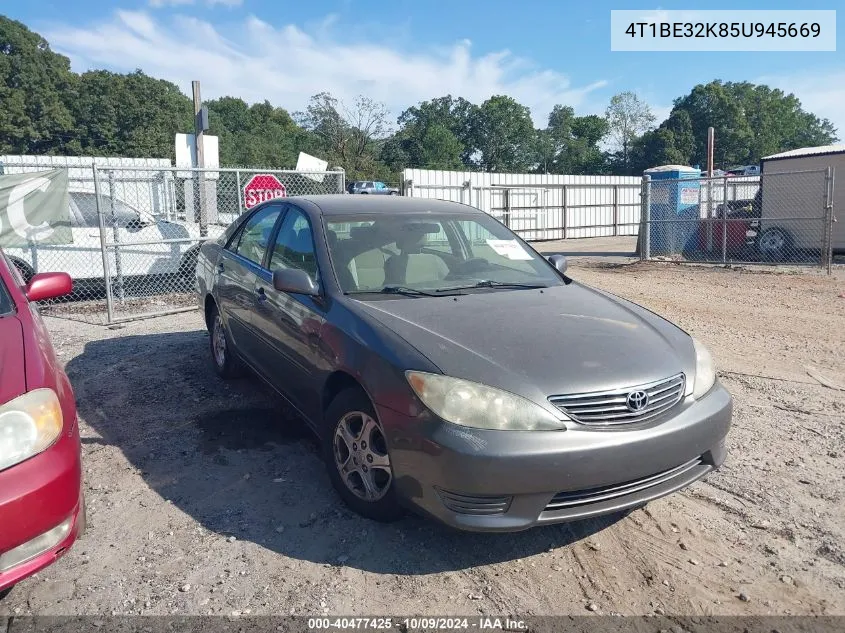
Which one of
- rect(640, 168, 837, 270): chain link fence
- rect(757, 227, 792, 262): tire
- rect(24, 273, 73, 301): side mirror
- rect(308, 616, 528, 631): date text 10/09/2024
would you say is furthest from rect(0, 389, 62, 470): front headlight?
rect(757, 227, 792, 262): tire

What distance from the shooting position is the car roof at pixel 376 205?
4406 millimetres

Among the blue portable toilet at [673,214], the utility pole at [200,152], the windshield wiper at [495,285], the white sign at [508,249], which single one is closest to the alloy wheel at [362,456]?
the windshield wiper at [495,285]

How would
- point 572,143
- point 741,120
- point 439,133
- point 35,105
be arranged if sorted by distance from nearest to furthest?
point 35,105, point 439,133, point 741,120, point 572,143

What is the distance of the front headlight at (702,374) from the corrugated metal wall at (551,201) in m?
12.8

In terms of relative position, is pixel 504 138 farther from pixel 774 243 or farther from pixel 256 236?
pixel 256 236

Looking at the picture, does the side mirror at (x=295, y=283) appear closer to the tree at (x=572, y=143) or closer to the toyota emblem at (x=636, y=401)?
the toyota emblem at (x=636, y=401)

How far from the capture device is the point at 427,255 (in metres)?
4.21

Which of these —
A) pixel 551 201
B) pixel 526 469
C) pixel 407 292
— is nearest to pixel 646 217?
pixel 551 201

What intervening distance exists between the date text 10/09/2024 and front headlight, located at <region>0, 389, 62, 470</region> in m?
1.27

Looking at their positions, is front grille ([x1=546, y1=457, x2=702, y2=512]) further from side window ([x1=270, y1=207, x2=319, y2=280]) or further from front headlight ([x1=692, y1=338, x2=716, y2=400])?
side window ([x1=270, y1=207, x2=319, y2=280])

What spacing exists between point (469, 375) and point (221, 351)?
3.52 metres

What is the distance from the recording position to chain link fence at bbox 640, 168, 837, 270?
13.9 meters

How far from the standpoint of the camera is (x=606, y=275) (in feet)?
41.9

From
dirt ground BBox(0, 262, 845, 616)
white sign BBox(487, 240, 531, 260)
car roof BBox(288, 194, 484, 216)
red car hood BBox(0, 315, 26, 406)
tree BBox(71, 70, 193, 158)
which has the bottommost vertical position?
dirt ground BBox(0, 262, 845, 616)
